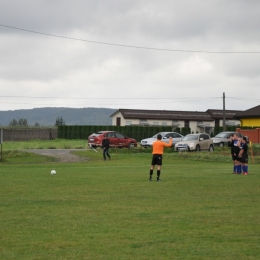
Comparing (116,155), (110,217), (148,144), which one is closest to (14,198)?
(110,217)

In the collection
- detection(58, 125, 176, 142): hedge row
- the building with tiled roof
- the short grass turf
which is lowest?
the short grass turf

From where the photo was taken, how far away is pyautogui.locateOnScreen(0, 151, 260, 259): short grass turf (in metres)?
11.8

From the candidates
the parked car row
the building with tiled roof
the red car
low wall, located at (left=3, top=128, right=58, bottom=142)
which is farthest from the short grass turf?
the building with tiled roof

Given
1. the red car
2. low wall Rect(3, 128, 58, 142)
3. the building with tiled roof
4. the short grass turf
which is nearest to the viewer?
the short grass turf

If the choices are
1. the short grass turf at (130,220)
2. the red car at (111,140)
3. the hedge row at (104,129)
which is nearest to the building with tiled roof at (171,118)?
the hedge row at (104,129)

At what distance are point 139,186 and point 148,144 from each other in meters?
37.0

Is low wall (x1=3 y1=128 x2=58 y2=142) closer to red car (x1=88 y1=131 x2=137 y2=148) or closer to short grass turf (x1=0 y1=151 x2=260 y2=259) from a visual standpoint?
red car (x1=88 y1=131 x2=137 y2=148)

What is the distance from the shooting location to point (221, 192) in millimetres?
22078

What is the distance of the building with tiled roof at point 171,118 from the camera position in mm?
111188

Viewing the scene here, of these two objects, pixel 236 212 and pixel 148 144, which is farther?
pixel 148 144

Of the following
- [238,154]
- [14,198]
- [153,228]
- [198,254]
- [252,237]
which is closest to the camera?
[198,254]

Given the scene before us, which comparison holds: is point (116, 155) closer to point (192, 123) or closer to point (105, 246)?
point (105, 246)

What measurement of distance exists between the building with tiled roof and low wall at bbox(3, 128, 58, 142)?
1828 centimetres

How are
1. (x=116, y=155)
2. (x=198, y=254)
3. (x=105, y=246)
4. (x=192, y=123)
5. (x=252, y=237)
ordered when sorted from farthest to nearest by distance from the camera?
(x=192, y=123) → (x=116, y=155) → (x=252, y=237) → (x=105, y=246) → (x=198, y=254)
